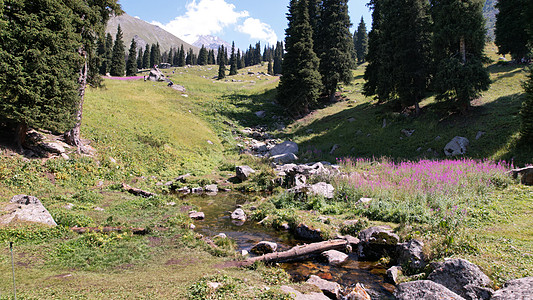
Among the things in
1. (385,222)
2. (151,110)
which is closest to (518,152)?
(385,222)

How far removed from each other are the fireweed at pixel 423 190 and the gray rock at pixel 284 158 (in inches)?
444

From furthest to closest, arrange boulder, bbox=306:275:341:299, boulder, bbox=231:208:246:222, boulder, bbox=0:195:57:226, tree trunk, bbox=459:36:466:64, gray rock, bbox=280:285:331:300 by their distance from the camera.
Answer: tree trunk, bbox=459:36:466:64 < boulder, bbox=231:208:246:222 < boulder, bbox=0:195:57:226 < boulder, bbox=306:275:341:299 < gray rock, bbox=280:285:331:300

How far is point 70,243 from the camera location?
29.3 feet

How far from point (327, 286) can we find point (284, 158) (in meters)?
21.5

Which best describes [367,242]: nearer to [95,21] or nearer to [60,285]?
[60,285]

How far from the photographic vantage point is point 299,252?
32.0ft

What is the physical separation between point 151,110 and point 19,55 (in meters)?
19.6

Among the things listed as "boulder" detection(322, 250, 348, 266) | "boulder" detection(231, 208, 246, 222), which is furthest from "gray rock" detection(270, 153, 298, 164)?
"boulder" detection(322, 250, 348, 266)

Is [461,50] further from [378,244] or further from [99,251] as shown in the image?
[99,251]

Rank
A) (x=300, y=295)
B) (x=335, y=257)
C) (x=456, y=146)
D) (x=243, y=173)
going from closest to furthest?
(x=300, y=295) → (x=335, y=257) → (x=456, y=146) → (x=243, y=173)

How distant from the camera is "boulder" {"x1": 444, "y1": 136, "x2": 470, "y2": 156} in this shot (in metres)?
21.1

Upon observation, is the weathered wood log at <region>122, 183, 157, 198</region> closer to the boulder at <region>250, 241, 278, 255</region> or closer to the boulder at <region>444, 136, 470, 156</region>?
the boulder at <region>250, 241, 278, 255</region>

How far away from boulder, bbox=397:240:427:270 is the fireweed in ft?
7.19

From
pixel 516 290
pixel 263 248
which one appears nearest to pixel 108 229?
pixel 263 248
